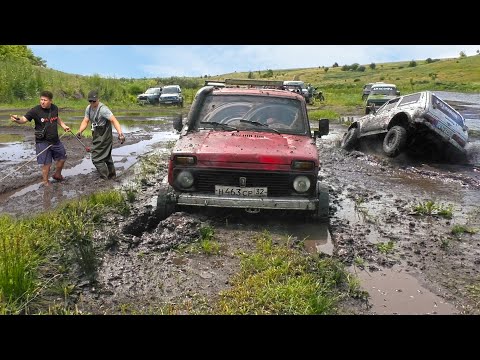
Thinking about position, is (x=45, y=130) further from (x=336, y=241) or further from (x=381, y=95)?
(x=381, y=95)

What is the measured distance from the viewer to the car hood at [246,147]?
214 inches

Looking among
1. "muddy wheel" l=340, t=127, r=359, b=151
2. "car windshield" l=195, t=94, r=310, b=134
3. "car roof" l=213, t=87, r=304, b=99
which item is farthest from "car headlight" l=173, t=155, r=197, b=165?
"muddy wheel" l=340, t=127, r=359, b=151

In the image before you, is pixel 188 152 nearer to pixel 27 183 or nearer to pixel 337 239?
pixel 337 239

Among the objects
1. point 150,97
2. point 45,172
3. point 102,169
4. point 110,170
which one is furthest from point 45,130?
point 150,97

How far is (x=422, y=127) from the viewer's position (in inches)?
402

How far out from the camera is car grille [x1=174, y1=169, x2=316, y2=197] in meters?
5.51

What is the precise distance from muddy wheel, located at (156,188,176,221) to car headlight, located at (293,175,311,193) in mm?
1555

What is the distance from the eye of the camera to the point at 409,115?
34.2 ft

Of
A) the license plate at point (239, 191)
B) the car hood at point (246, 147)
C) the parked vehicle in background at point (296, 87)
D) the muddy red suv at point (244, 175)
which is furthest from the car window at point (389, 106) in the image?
the license plate at point (239, 191)

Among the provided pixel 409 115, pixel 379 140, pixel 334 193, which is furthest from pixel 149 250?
pixel 379 140

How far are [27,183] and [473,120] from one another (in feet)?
67.4

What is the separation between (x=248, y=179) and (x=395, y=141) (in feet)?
21.5

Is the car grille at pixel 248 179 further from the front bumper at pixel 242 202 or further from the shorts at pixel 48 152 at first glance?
→ the shorts at pixel 48 152

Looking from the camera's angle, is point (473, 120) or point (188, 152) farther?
point (473, 120)
